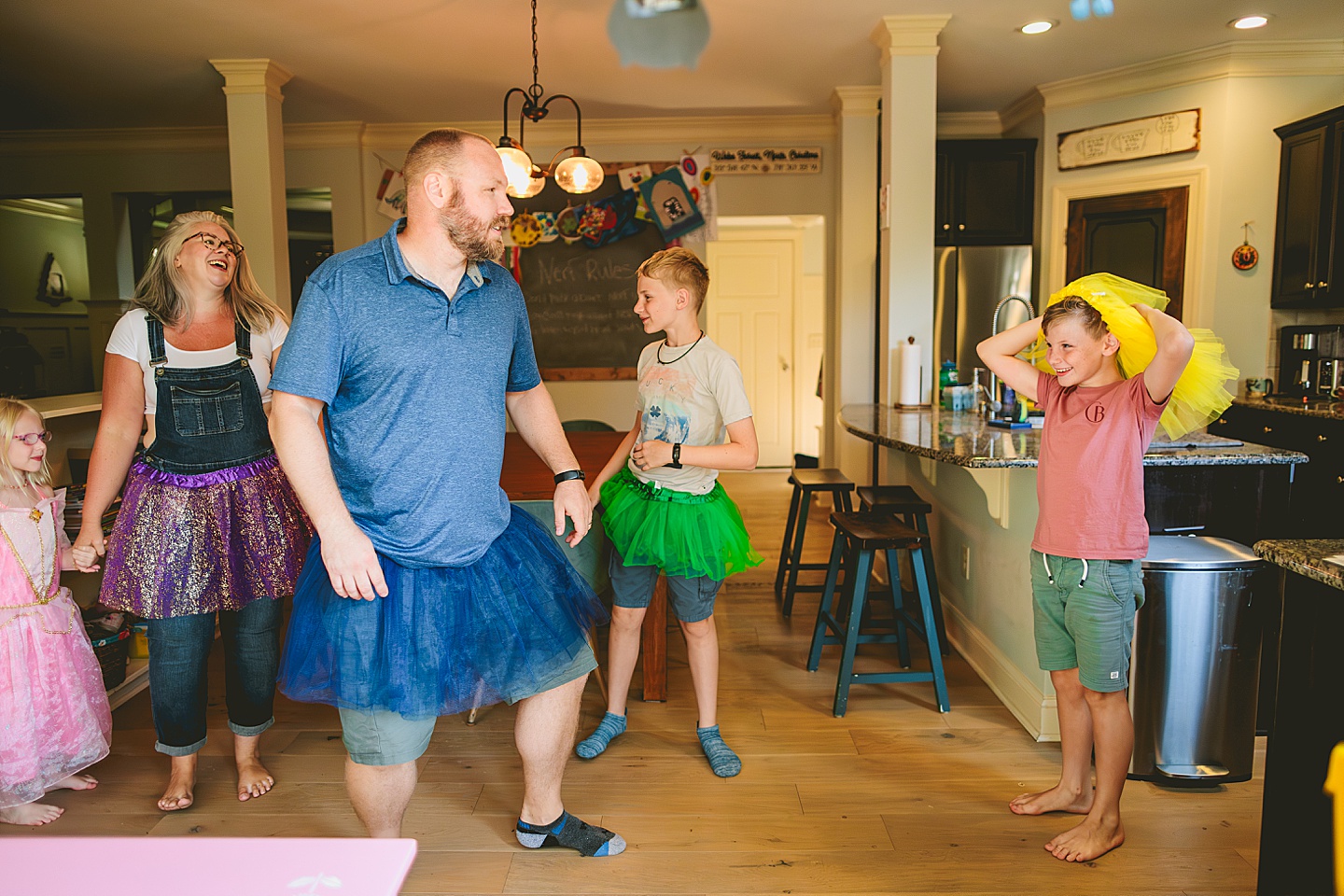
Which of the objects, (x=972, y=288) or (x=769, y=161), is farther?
(x=769, y=161)

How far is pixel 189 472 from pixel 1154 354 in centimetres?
214

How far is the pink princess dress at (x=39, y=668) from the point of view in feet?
6.31

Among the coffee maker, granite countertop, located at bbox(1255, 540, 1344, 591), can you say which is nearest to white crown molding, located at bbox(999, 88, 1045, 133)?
the coffee maker

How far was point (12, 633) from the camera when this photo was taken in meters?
1.94

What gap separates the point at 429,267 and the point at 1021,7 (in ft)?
10.3

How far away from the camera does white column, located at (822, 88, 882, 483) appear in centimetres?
490

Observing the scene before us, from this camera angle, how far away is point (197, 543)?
1.97m

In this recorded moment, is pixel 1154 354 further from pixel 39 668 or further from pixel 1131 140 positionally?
pixel 1131 140

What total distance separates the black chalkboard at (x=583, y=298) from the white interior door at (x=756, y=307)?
1.86 m

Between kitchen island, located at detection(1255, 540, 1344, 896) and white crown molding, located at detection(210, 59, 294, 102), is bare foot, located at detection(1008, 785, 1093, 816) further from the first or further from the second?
white crown molding, located at detection(210, 59, 294, 102)

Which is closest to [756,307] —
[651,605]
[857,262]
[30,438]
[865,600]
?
[857,262]

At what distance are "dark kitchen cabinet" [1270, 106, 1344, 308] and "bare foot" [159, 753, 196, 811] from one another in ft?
15.6

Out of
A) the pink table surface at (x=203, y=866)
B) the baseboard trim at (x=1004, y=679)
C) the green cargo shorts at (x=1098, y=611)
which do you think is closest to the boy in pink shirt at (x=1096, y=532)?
the green cargo shorts at (x=1098, y=611)

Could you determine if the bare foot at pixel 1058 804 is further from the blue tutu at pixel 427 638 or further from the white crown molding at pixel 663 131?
the white crown molding at pixel 663 131
